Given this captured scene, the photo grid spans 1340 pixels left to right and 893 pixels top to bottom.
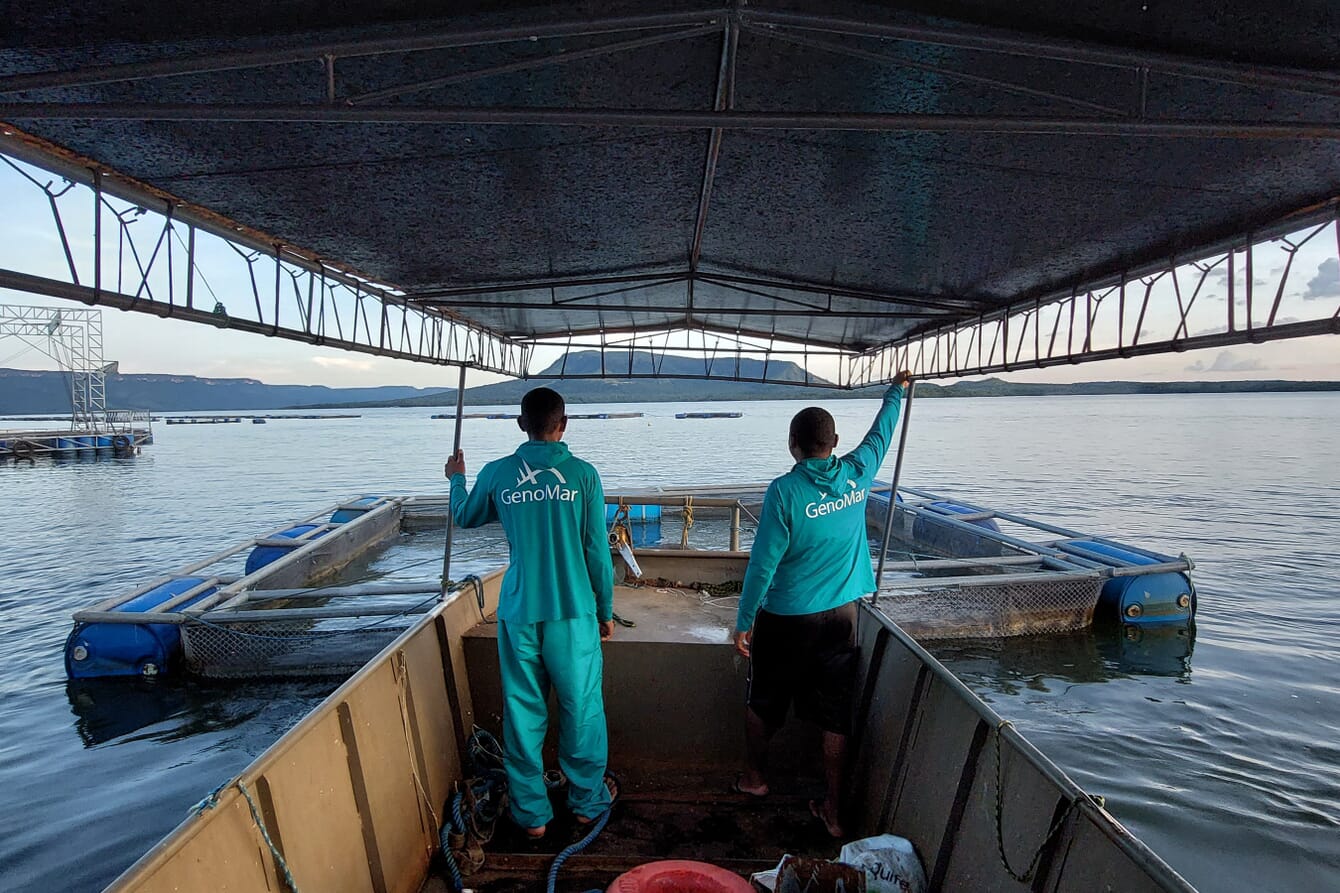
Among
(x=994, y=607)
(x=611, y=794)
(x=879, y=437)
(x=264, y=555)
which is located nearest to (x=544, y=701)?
(x=611, y=794)

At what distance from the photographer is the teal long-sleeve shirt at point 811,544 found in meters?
3.25

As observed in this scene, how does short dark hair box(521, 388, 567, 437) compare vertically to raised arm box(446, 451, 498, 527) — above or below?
above

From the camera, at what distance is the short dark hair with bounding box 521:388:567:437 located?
3.29 metres

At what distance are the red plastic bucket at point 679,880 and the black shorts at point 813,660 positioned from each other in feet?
3.37

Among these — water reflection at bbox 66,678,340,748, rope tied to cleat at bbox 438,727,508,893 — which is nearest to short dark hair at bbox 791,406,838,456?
rope tied to cleat at bbox 438,727,508,893

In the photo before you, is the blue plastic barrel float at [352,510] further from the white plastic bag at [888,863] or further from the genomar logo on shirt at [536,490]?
the white plastic bag at [888,863]

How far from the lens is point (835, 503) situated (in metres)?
3.32

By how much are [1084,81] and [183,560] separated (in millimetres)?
19545

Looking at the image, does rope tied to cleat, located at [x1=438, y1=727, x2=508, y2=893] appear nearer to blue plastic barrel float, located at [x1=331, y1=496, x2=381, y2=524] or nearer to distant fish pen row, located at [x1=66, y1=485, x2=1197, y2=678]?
distant fish pen row, located at [x1=66, y1=485, x2=1197, y2=678]

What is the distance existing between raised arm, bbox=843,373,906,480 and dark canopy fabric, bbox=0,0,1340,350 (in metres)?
1.13

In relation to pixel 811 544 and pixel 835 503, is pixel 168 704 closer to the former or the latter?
pixel 811 544

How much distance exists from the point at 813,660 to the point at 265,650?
7.77 metres

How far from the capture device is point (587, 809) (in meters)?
3.47

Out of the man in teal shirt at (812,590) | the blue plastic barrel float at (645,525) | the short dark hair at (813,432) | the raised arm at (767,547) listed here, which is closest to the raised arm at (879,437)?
the man in teal shirt at (812,590)
